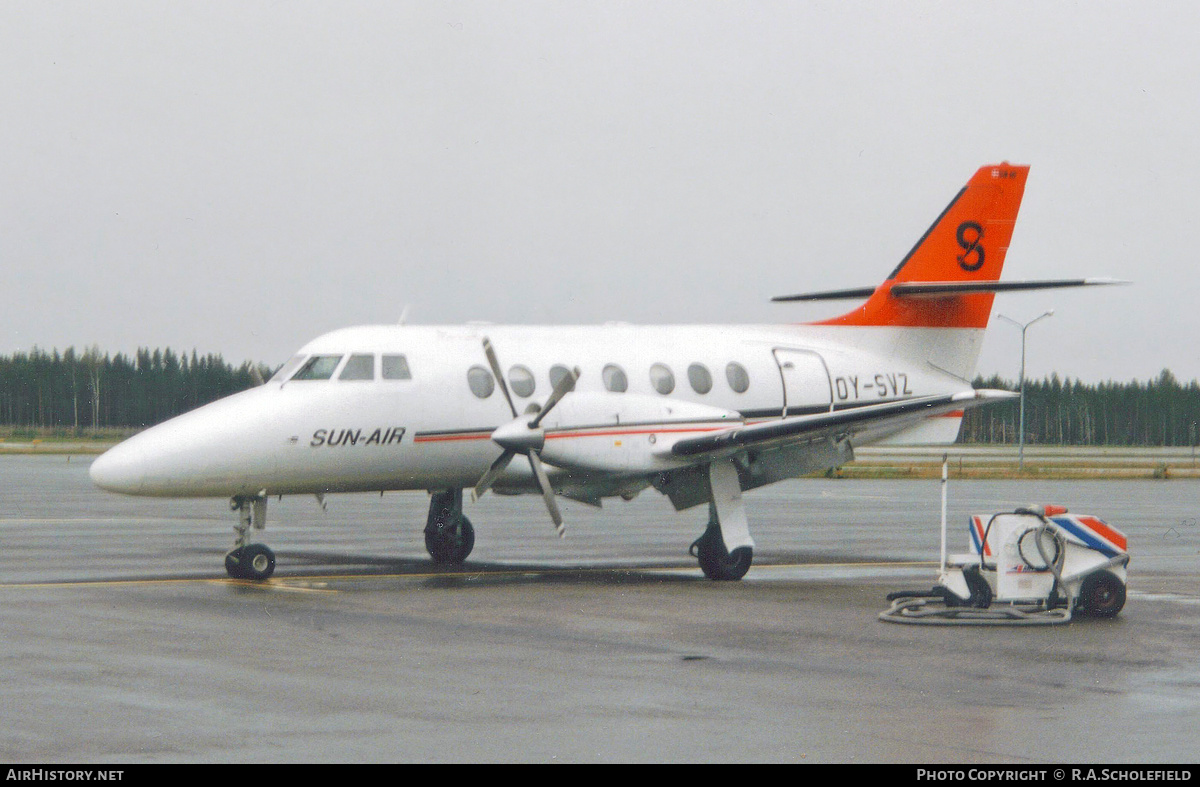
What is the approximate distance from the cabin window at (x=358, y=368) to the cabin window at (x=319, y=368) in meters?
0.14

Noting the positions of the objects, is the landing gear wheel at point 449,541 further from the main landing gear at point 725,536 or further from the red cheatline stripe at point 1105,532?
the red cheatline stripe at point 1105,532

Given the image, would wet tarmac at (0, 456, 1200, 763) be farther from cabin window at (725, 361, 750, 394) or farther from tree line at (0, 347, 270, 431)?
tree line at (0, 347, 270, 431)

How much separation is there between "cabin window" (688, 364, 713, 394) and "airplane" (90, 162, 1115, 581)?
3 centimetres

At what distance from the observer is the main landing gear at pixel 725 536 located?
19.0 m

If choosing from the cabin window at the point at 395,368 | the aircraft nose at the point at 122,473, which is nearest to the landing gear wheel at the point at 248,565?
the aircraft nose at the point at 122,473

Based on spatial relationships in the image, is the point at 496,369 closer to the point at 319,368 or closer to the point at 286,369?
the point at 319,368

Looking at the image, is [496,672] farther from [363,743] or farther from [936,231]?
[936,231]

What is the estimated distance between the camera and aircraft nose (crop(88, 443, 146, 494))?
17.2m

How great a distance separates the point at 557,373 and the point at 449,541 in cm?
295

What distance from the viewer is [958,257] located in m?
23.3

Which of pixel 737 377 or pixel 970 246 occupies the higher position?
pixel 970 246

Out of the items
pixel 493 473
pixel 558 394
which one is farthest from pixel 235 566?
pixel 558 394

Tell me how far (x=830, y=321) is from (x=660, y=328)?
289cm
